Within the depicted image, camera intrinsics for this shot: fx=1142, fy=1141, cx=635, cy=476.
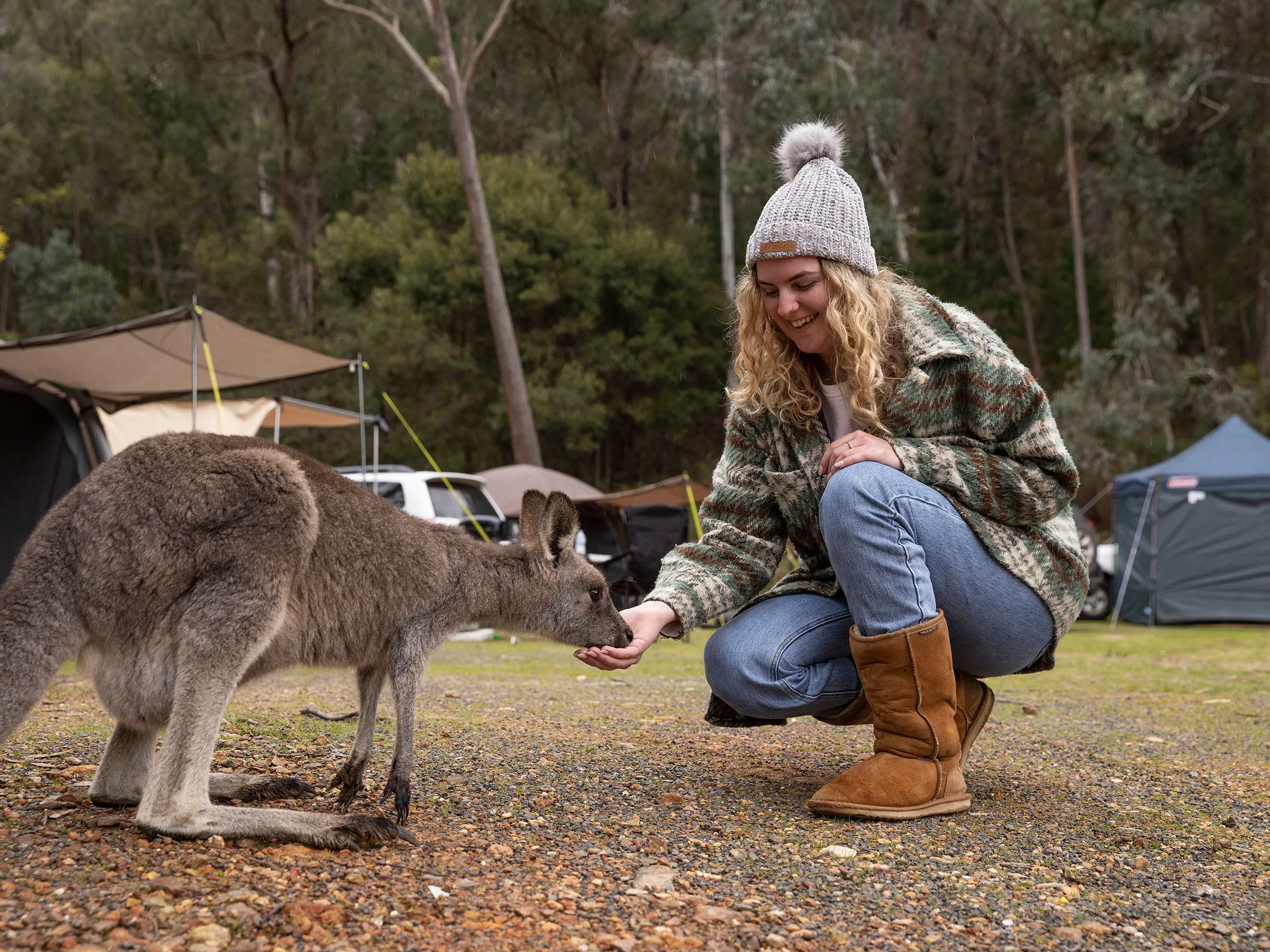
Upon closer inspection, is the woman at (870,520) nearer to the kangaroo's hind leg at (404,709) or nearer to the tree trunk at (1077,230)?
the kangaroo's hind leg at (404,709)

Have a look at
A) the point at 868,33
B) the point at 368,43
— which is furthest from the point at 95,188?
the point at 868,33

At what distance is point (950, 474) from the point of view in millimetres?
2791

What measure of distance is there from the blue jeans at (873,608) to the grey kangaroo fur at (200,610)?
2.85ft

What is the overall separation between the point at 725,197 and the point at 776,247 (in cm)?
2159

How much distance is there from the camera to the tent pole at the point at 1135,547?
12.4 m

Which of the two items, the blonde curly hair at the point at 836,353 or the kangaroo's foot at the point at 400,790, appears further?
the blonde curly hair at the point at 836,353

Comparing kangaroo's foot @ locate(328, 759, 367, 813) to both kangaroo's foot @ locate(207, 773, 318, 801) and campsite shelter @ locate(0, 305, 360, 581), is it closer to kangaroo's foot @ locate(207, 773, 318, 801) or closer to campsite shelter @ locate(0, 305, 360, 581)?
kangaroo's foot @ locate(207, 773, 318, 801)

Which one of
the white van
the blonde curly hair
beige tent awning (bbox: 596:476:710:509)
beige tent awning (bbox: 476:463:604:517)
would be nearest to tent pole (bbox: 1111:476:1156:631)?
beige tent awning (bbox: 596:476:710:509)

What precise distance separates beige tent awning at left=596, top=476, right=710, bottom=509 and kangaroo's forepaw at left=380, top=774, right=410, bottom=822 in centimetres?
996

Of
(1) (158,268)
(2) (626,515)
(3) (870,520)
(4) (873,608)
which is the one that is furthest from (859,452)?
(1) (158,268)

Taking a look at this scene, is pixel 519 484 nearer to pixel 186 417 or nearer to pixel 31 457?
pixel 186 417

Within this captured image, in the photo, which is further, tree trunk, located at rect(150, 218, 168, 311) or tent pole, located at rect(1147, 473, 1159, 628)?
tree trunk, located at rect(150, 218, 168, 311)

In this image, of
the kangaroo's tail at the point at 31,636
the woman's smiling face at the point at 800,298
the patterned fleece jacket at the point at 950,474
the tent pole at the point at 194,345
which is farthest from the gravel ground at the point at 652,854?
the tent pole at the point at 194,345

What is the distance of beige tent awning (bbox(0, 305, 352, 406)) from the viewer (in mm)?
7367
